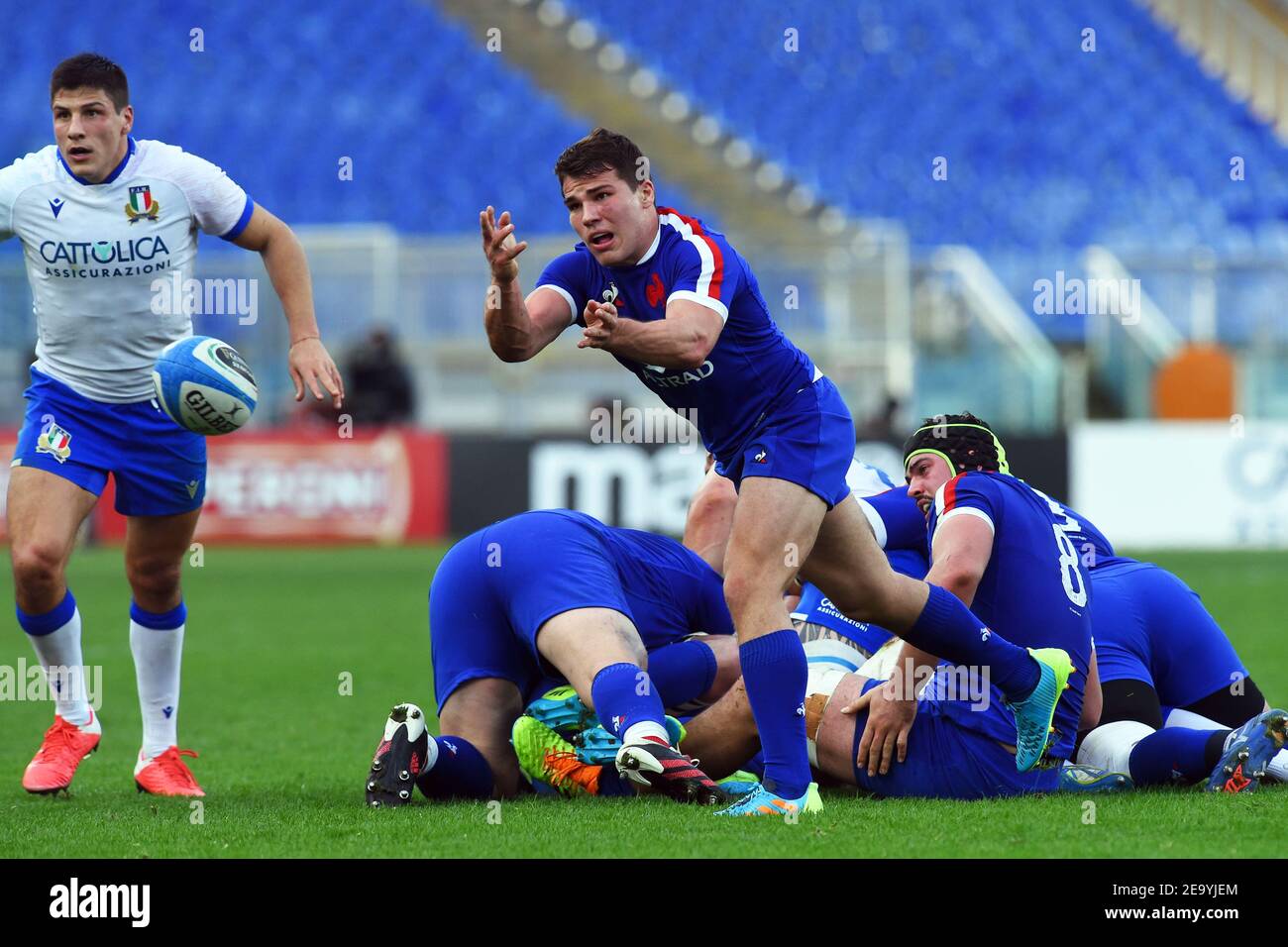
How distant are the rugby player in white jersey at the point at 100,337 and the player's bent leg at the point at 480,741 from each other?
98 centimetres

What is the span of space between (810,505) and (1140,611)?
1.69 meters

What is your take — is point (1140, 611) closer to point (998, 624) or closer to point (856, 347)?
point (998, 624)

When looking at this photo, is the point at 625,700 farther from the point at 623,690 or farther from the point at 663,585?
the point at 663,585

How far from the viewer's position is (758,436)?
16.5 feet

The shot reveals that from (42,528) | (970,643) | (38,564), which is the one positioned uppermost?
(42,528)

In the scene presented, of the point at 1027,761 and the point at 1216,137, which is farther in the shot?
the point at 1216,137

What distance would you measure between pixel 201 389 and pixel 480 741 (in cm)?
136

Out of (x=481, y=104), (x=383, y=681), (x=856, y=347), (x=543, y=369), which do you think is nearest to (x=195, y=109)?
(x=481, y=104)

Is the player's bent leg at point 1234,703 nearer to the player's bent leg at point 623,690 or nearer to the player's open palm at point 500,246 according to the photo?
the player's bent leg at point 623,690

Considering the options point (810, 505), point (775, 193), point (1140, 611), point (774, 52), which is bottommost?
point (1140, 611)

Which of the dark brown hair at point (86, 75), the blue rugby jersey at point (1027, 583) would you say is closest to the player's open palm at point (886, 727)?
the blue rugby jersey at point (1027, 583)

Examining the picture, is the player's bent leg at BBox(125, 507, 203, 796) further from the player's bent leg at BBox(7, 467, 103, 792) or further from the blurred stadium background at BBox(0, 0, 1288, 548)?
the blurred stadium background at BBox(0, 0, 1288, 548)

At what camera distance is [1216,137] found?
2253cm

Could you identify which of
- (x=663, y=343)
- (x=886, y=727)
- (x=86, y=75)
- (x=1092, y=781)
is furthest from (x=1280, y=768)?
(x=86, y=75)
